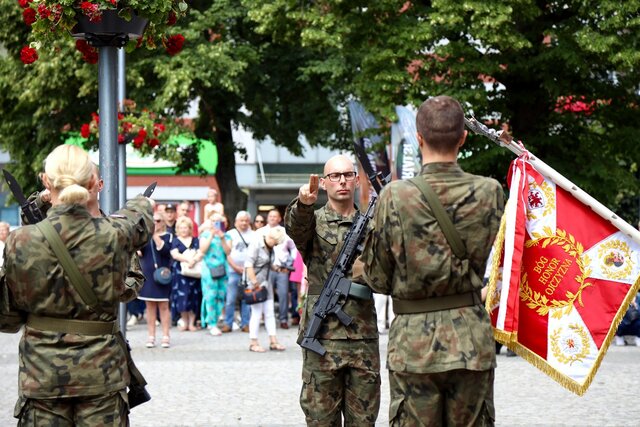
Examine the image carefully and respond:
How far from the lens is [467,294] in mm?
5242

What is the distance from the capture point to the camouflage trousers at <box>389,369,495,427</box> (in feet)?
16.9

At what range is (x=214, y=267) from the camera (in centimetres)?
1836

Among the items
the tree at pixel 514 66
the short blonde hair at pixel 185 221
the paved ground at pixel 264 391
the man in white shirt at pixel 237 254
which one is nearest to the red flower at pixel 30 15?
the paved ground at pixel 264 391

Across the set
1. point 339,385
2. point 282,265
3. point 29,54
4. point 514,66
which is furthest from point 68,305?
point 514,66

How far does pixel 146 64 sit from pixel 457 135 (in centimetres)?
2187

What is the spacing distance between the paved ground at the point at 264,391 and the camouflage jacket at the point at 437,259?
4.71 meters

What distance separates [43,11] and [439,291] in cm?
355

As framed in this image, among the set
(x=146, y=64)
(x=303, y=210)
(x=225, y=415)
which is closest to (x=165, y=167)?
(x=146, y=64)

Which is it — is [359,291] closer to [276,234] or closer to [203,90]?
[276,234]

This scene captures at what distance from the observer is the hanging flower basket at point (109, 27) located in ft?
24.7

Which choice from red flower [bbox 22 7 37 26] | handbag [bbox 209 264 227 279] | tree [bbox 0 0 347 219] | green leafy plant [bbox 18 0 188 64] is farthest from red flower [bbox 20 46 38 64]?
tree [bbox 0 0 347 219]

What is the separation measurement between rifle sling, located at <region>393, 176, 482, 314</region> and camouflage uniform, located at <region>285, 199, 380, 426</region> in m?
1.50

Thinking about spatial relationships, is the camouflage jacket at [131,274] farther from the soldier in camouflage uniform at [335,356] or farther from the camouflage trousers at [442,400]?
the camouflage trousers at [442,400]

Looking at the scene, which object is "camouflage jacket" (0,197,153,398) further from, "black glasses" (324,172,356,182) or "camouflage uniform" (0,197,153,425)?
"black glasses" (324,172,356,182)
